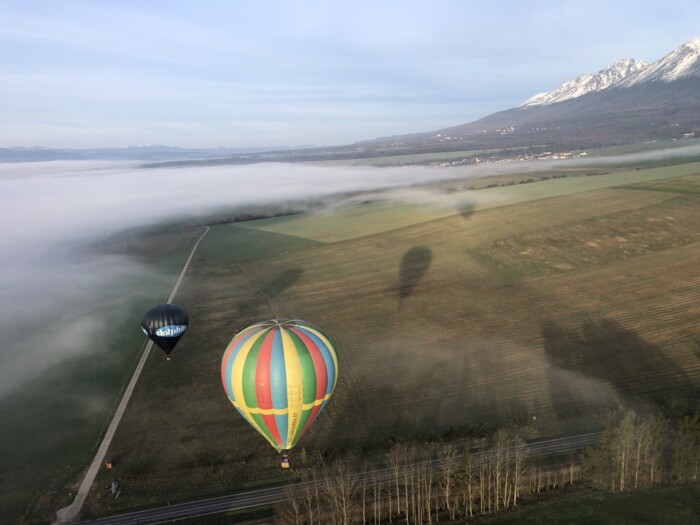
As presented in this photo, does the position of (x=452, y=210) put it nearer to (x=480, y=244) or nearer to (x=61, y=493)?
(x=480, y=244)

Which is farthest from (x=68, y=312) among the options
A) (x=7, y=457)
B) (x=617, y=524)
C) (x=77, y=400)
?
(x=617, y=524)

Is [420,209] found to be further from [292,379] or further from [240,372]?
[240,372]

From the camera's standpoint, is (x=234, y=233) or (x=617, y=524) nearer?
(x=617, y=524)

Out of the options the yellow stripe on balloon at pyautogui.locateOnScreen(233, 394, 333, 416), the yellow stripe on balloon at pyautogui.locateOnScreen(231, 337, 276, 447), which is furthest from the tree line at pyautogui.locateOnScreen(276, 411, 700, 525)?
the yellow stripe on balloon at pyautogui.locateOnScreen(231, 337, 276, 447)

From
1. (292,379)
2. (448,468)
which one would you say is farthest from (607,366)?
(292,379)

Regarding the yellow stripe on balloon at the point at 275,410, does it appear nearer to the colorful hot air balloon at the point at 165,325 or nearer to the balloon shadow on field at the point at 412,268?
the colorful hot air balloon at the point at 165,325

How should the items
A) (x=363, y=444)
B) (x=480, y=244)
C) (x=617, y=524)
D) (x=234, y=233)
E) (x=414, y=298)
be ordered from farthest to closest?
(x=234, y=233) < (x=480, y=244) < (x=414, y=298) < (x=363, y=444) < (x=617, y=524)

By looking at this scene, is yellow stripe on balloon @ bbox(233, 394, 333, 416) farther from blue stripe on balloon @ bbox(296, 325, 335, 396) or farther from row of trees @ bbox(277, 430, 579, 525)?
row of trees @ bbox(277, 430, 579, 525)

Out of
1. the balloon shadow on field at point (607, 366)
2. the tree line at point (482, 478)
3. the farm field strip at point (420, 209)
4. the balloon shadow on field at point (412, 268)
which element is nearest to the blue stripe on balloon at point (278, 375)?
the tree line at point (482, 478)
